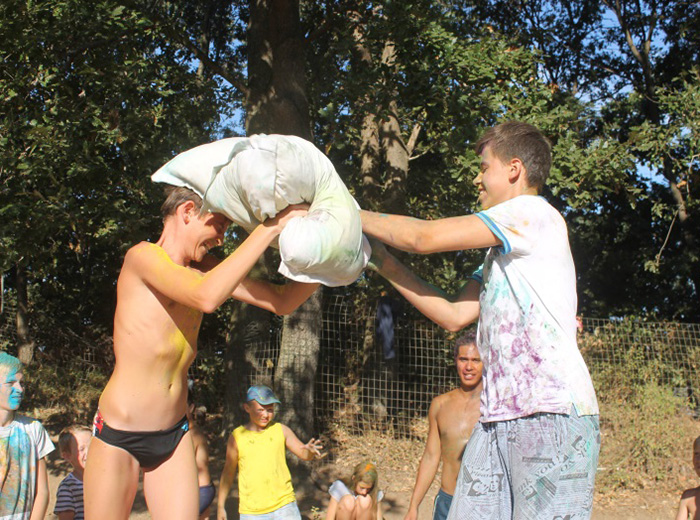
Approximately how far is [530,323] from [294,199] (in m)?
0.94

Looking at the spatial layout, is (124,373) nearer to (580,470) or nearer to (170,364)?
(170,364)

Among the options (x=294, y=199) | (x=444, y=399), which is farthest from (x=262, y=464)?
(x=294, y=199)

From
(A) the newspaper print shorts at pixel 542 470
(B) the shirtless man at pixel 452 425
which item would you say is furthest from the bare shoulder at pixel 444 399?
(A) the newspaper print shorts at pixel 542 470

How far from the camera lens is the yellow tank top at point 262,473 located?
16.5ft

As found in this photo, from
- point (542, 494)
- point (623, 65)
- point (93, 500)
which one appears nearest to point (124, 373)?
point (93, 500)

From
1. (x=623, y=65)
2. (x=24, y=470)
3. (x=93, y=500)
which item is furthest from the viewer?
(x=623, y=65)

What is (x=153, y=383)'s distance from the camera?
2850mm

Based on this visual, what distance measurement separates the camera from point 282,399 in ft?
26.9

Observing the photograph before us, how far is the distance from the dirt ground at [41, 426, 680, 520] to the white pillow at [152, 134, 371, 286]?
508cm

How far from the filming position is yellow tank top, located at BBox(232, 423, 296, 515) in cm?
504

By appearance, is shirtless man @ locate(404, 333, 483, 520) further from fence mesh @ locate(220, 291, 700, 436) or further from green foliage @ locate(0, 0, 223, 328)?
green foliage @ locate(0, 0, 223, 328)

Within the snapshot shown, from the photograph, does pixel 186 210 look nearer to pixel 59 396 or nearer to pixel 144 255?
pixel 144 255

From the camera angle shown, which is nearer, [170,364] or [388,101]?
[170,364]

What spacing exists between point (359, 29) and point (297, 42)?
881mm
